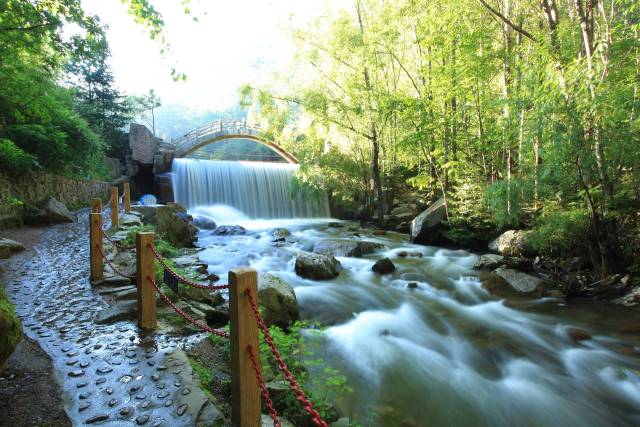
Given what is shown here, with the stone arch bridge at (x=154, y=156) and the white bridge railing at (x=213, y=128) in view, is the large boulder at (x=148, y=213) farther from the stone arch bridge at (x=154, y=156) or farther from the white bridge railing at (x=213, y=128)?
the white bridge railing at (x=213, y=128)

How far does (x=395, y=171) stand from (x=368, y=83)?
4762 mm

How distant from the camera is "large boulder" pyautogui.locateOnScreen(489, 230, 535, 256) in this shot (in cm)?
832

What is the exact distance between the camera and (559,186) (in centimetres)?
706

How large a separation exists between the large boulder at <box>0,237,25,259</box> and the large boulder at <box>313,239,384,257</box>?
6.71 m

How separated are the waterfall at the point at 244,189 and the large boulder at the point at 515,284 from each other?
43.6 ft

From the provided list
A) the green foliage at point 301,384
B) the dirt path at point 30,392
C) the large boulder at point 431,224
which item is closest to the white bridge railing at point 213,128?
the large boulder at point 431,224

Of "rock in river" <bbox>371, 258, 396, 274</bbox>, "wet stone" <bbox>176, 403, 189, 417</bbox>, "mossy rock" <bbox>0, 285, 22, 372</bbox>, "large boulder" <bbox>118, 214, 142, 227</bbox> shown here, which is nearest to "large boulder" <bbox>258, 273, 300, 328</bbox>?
"wet stone" <bbox>176, 403, 189, 417</bbox>

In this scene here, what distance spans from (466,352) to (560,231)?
11.5 feet

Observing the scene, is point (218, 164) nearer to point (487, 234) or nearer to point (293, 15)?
point (293, 15)

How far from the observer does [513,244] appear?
869cm

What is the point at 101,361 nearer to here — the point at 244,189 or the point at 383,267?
the point at 383,267

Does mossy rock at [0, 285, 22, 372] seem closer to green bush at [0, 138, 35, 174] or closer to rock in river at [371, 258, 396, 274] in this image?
rock in river at [371, 258, 396, 274]

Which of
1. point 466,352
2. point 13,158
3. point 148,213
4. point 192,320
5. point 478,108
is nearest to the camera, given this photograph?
point 192,320

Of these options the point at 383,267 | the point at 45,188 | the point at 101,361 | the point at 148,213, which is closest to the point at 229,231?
the point at 148,213
